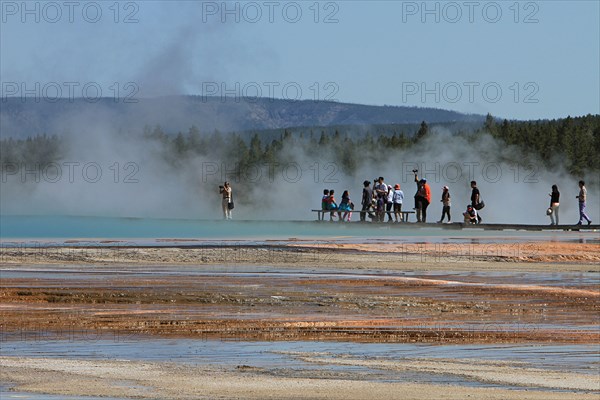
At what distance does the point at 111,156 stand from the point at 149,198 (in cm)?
430

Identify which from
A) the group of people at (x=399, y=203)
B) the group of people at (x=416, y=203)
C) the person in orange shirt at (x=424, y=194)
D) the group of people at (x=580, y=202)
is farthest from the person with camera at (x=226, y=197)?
the group of people at (x=580, y=202)

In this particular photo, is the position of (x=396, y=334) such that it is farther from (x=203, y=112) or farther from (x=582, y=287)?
(x=203, y=112)

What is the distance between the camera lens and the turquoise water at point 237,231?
3803 centimetres

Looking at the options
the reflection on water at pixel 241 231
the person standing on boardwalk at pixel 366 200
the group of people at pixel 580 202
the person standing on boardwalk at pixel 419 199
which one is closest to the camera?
the reflection on water at pixel 241 231

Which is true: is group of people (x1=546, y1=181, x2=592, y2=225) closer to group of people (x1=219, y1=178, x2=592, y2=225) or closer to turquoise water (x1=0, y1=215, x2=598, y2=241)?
group of people (x1=219, y1=178, x2=592, y2=225)

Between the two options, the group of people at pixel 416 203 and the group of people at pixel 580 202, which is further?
the group of people at pixel 416 203

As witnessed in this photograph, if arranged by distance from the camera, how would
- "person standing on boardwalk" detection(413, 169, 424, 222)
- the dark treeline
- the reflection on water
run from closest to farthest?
the reflection on water
"person standing on boardwalk" detection(413, 169, 424, 222)
the dark treeline

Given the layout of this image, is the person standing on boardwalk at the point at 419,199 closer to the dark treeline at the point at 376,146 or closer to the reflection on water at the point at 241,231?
the reflection on water at the point at 241,231

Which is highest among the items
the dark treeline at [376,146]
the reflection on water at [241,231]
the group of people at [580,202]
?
the dark treeline at [376,146]

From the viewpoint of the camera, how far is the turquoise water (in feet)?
125

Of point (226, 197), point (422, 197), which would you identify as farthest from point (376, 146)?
point (422, 197)

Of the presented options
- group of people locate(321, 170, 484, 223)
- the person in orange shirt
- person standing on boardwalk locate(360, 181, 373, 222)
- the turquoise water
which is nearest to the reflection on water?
the turquoise water

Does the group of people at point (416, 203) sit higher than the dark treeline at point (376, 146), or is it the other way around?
the dark treeline at point (376, 146)

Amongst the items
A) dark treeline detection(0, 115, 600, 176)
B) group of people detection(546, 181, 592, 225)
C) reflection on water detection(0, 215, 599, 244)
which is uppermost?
dark treeline detection(0, 115, 600, 176)
